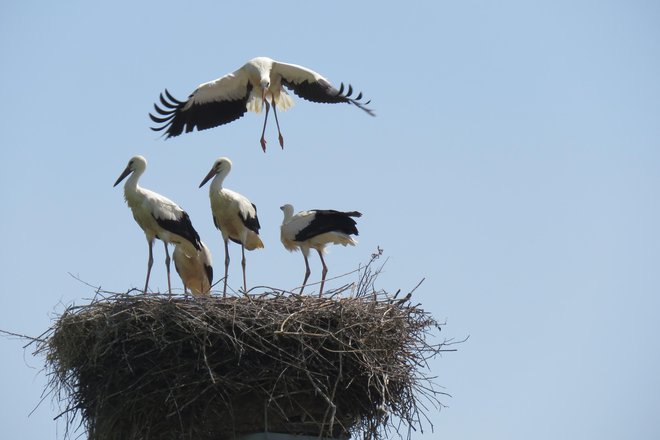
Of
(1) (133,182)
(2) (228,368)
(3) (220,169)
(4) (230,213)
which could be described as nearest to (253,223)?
(4) (230,213)

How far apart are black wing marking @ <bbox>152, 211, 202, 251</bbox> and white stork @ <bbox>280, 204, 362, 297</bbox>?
972 millimetres

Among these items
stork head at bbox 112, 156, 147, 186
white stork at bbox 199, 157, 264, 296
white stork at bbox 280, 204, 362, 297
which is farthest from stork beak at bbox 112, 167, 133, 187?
white stork at bbox 280, 204, 362, 297

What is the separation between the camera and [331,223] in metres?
12.4

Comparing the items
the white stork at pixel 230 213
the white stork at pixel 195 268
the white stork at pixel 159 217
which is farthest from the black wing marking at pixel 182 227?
the white stork at pixel 195 268

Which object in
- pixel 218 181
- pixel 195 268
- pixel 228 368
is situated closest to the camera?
pixel 228 368

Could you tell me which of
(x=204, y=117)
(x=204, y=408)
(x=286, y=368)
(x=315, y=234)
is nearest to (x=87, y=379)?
(x=204, y=408)

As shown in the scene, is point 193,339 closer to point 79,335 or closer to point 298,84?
point 79,335

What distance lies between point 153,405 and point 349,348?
1567mm

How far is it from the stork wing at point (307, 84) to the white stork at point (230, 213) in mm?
1366

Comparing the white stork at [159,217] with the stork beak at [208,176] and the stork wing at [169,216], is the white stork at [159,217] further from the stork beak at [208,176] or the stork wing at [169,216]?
the stork beak at [208,176]

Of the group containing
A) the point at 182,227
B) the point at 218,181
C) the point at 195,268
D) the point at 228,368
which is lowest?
the point at 228,368

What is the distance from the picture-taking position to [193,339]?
32.0 feet

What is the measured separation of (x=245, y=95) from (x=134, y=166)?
5.89ft

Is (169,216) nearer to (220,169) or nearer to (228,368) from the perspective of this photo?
(220,169)
